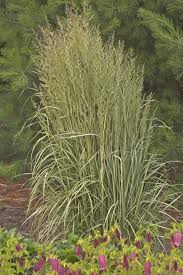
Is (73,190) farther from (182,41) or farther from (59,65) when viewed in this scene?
(182,41)

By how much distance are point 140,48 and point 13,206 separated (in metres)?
1.76

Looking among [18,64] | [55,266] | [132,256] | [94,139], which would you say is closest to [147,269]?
[132,256]

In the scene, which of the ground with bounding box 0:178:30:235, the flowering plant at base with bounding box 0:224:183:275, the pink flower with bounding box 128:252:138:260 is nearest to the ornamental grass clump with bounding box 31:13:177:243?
the flowering plant at base with bounding box 0:224:183:275

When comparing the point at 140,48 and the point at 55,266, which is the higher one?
the point at 140,48

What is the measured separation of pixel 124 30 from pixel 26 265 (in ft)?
9.21

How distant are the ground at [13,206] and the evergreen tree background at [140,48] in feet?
1.50

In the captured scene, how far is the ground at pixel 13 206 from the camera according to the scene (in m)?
5.85

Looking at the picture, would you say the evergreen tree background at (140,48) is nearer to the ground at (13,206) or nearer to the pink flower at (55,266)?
the ground at (13,206)

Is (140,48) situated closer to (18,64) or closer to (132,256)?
(18,64)

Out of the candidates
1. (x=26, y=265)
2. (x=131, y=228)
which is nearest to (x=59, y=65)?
(x=131, y=228)

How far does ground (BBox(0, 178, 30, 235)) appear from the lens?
5.85m

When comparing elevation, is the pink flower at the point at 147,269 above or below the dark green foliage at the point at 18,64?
below

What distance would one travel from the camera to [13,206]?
6453mm

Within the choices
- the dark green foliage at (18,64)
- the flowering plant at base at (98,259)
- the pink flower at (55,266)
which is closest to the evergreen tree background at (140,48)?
the dark green foliage at (18,64)
